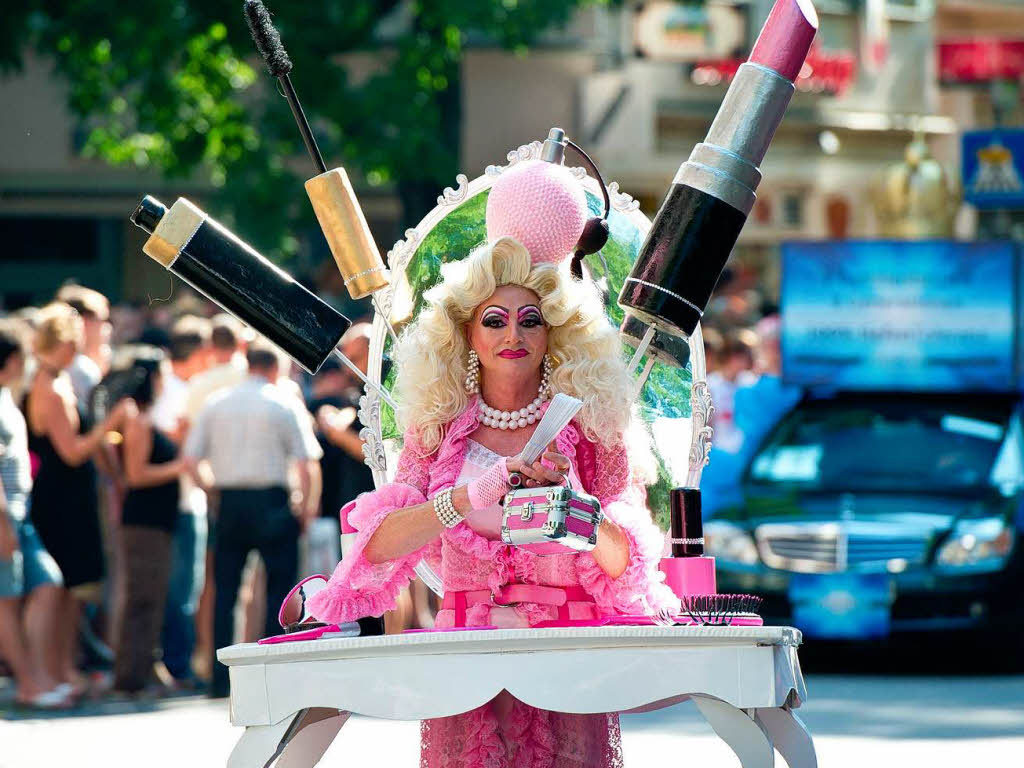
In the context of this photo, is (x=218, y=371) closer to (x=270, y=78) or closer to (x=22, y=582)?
(x=22, y=582)

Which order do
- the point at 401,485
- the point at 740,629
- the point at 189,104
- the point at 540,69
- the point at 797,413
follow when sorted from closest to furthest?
1. the point at 740,629
2. the point at 401,485
3. the point at 797,413
4. the point at 189,104
5. the point at 540,69

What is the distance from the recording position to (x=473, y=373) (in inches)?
207

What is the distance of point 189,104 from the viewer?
1991 cm

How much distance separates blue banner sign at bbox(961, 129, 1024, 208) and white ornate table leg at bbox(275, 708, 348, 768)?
12.1 metres

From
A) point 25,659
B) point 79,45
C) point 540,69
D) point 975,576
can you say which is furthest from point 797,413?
point 540,69

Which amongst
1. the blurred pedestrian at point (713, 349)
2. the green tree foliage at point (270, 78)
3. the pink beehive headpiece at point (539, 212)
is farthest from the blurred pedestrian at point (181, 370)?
the pink beehive headpiece at point (539, 212)

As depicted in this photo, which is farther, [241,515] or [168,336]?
[168,336]

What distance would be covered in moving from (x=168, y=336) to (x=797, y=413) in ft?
12.9

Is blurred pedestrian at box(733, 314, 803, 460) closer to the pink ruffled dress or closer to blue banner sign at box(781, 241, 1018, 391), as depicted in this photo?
blue banner sign at box(781, 241, 1018, 391)

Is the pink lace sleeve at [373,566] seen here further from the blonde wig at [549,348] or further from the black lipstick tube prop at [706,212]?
the black lipstick tube prop at [706,212]

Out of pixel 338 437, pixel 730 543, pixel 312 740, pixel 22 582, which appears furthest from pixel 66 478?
pixel 312 740

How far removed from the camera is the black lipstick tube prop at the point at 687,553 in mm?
5348

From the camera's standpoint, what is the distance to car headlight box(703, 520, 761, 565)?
39.9ft

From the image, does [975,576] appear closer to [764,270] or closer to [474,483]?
[474,483]
